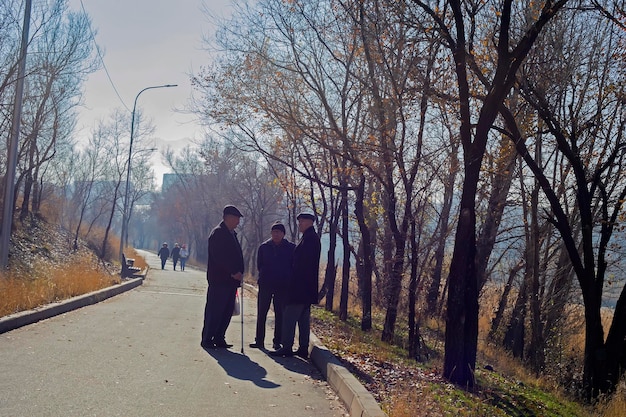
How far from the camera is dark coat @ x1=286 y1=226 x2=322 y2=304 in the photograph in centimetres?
998

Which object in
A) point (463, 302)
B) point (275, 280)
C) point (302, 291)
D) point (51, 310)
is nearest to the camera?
point (463, 302)

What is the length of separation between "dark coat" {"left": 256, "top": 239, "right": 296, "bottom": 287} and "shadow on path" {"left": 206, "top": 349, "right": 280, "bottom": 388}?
128 centimetres

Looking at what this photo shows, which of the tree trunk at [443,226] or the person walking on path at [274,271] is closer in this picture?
the person walking on path at [274,271]

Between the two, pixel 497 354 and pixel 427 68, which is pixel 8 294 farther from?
pixel 497 354

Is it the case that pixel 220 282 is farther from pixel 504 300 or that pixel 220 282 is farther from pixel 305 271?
pixel 504 300

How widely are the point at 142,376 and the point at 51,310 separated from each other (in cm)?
522

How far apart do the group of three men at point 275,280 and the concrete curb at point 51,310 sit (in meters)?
2.80

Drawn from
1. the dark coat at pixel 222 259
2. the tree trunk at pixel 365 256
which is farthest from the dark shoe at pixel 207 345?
the tree trunk at pixel 365 256

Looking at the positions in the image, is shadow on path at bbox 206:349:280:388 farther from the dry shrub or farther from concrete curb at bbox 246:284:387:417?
the dry shrub

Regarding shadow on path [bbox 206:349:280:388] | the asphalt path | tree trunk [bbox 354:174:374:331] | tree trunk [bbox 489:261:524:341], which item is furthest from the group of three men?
tree trunk [bbox 489:261:524:341]

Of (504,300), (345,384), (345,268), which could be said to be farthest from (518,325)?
(345,384)

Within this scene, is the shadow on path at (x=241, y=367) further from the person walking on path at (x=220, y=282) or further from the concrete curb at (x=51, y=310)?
the concrete curb at (x=51, y=310)

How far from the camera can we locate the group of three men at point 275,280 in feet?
32.9

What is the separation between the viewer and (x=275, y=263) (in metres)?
10.5
